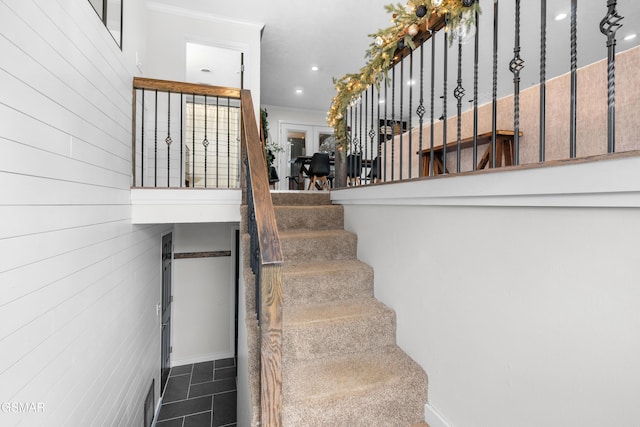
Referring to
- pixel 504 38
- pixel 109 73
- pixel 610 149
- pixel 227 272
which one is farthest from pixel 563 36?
pixel 227 272

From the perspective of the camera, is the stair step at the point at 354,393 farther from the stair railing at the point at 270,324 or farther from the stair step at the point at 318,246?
the stair step at the point at 318,246

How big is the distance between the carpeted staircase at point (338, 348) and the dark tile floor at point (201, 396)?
9.05 ft

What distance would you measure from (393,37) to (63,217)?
2073 millimetres

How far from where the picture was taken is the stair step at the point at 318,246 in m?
2.34

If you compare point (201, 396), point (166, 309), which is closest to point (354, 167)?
point (166, 309)

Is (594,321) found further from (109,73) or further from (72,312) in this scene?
(109,73)

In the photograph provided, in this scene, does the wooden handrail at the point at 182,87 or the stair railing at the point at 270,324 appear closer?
the stair railing at the point at 270,324

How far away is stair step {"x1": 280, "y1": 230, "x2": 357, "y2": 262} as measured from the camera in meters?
2.34

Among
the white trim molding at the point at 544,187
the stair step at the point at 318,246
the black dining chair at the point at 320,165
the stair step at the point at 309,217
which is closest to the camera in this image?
Answer: the white trim molding at the point at 544,187

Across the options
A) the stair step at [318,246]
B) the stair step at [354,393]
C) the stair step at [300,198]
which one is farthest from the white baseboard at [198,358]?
the stair step at [354,393]

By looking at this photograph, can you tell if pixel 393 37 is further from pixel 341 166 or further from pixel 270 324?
pixel 270 324

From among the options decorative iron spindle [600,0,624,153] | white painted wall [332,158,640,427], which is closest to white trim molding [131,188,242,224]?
white painted wall [332,158,640,427]

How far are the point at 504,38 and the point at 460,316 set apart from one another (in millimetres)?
4671

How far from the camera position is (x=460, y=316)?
1.38 m
